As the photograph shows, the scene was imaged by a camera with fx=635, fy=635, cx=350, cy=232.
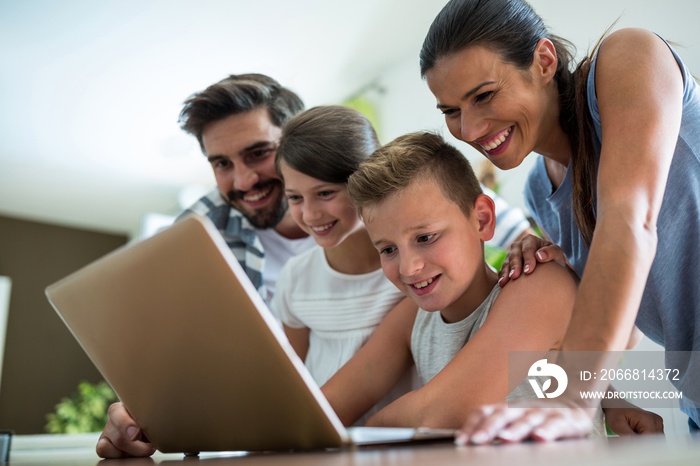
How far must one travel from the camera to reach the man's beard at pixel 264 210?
184cm

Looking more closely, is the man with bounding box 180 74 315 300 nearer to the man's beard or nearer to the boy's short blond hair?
the man's beard

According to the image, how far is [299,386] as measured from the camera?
595 mm

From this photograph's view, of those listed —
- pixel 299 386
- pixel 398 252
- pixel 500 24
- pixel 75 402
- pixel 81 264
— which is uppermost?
pixel 500 24

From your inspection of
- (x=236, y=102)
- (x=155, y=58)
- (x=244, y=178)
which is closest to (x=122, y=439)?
(x=244, y=178)

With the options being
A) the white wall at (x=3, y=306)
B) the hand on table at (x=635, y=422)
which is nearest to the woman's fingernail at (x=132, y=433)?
the hand on table at (x=635, y=422)

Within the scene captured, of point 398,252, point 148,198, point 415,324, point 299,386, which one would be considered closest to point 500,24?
point 398,252

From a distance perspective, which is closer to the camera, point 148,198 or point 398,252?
point 398,252

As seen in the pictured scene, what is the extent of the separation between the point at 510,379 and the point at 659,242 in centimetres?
42

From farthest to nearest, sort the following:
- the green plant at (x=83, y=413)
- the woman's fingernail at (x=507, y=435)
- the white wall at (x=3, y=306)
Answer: the white wall at (x=3, y=306)
the green plant at (x=83, y=413)
the woman's fingernail at (x=507, y=435)

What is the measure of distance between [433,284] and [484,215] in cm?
19

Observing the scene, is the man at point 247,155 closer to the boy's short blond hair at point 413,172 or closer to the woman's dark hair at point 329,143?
the woman's dark hair at point 329,143

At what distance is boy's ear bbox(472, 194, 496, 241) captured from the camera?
120cm

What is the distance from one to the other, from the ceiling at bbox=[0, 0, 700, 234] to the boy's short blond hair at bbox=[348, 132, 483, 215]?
1429 mm

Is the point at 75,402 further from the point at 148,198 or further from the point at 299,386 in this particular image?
the point at 299,386
